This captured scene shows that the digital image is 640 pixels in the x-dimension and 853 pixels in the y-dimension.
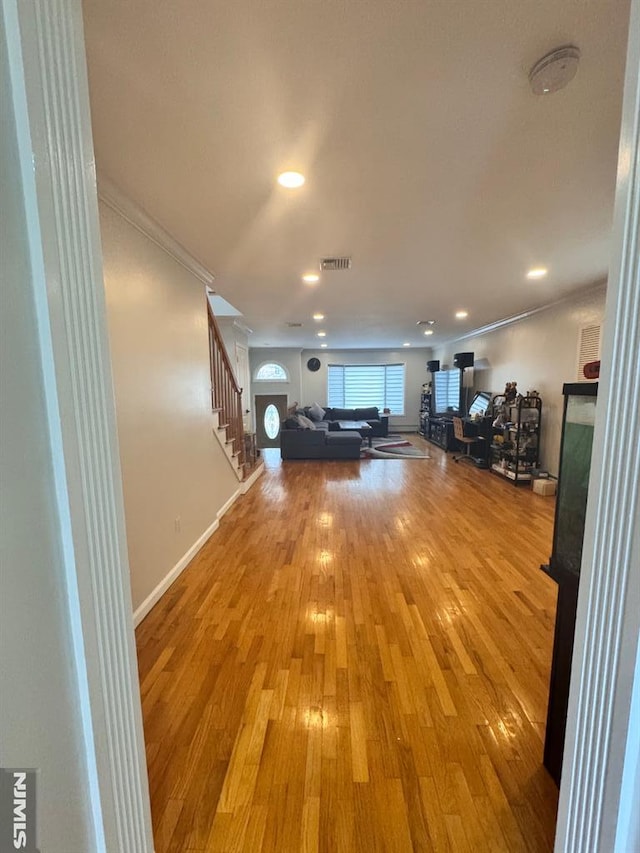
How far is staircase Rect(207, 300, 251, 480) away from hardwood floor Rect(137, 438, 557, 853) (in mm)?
1189

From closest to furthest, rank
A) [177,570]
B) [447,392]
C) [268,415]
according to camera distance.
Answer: [177,570]
[447,392]
[268,415]

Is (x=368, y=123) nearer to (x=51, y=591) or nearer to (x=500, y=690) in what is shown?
(x=51, y=591)

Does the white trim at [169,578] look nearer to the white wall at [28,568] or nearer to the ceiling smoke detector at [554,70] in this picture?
the white wall at [28,568]

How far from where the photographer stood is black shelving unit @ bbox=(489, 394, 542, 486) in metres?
5.08

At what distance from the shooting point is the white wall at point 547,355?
4.39m

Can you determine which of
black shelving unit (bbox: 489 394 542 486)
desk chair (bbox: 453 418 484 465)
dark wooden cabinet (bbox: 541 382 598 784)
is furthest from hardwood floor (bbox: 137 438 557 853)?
desk chair (bbox: 453 418 484 465)

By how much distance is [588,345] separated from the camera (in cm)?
418

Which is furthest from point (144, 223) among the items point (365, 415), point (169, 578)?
point (365, 415)

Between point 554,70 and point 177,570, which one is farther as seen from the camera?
point 177,570

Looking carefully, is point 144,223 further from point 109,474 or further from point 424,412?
point 424,412

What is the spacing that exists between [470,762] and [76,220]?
6.83 ft
